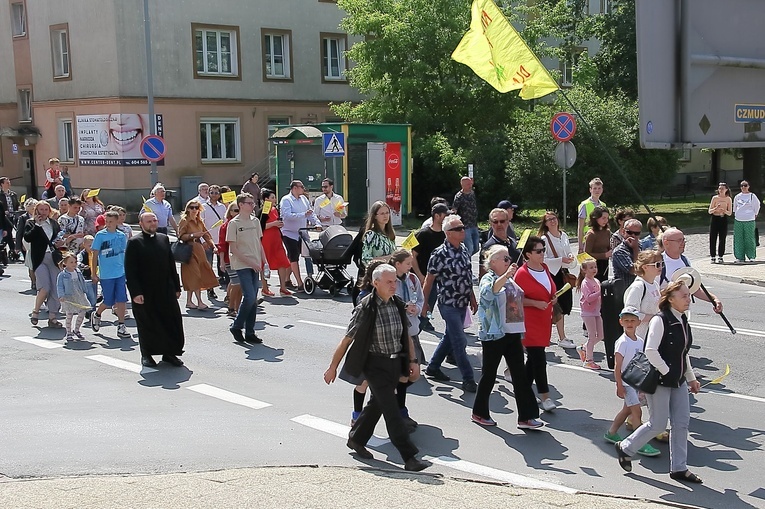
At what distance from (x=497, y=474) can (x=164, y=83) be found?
31.4m

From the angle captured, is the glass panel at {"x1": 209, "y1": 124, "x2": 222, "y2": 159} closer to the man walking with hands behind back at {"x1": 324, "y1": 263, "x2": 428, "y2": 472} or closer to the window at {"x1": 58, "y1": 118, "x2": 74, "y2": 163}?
the window at {"x1": 58, "y1": 118, "x2": 74, "y2": 163}

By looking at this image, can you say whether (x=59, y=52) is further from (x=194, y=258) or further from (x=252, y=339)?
(x=252, y=339)

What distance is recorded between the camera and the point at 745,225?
19.0 m

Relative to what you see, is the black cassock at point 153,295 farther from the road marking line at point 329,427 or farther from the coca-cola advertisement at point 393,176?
the coca-cola advertisement at point 393,176

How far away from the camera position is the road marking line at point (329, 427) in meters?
7.66

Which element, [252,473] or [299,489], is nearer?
[299,489]

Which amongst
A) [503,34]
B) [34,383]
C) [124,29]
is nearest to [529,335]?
[503,34]

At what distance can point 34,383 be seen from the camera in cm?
978

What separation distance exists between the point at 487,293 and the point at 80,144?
103 ft

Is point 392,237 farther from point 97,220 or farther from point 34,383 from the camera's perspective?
point 97,220

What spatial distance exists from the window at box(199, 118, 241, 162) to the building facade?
0.05m

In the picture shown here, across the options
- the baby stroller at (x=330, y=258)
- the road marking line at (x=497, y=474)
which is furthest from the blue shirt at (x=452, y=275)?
the baby stroller at (x=330, y=258)

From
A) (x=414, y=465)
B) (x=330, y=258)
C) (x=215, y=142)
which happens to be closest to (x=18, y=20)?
(x=215, y=142)

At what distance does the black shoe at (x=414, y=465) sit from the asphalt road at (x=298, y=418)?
16cm
